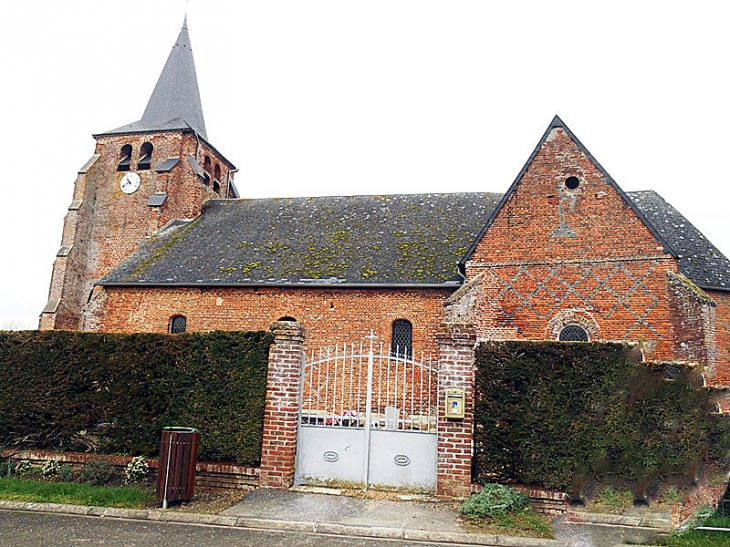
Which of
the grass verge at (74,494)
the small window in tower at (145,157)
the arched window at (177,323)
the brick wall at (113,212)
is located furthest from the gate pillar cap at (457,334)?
the small window in tower at (145,157)

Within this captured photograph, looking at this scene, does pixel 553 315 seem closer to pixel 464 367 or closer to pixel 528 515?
pixel 464 367

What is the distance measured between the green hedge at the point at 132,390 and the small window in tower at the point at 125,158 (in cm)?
1618

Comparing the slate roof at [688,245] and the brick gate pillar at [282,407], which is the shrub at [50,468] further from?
the slate roof at [688,245]

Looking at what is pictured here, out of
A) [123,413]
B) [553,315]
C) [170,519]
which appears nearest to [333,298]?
[553,315]

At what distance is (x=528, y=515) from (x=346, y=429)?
2.94m

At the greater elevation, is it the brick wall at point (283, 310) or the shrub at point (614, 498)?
the brick wall at point (283, 310)

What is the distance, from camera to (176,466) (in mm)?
7711

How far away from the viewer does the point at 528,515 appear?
7445 millimetres

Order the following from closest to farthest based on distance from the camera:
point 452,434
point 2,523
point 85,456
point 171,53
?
point 2,523, point 452,434, point 85,456, point 171,53

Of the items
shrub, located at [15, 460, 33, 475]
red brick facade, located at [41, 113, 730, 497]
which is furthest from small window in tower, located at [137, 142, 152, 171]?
shrub, located at [15, 460, 33, 475]

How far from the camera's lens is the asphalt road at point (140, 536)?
6176mm

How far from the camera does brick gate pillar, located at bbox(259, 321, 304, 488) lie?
8.53 meters

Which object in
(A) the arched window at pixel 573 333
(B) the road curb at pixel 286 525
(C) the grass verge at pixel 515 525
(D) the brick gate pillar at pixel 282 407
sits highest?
(A) the arched window at pixel 573 333

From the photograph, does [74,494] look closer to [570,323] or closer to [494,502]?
[494,502]
